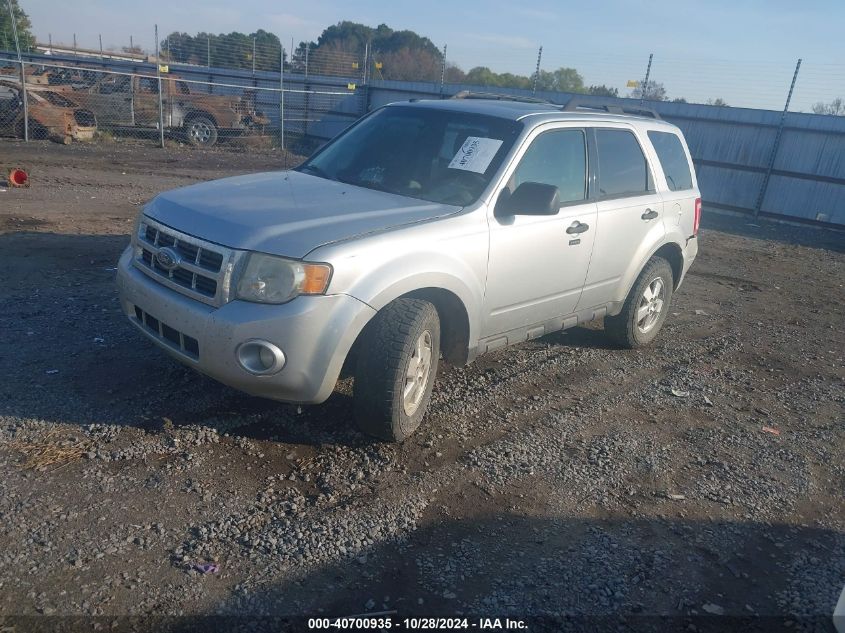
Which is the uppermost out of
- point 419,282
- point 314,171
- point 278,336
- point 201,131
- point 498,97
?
point 498,97

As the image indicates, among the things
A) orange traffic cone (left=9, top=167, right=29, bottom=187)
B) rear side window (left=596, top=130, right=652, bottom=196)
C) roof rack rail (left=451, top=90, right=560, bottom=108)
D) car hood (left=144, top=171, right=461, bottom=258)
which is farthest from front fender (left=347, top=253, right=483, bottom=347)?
orange traffic cone (left=9, top=167, right=29, bottom=187)

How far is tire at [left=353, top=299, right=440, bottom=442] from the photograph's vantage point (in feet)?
12.2

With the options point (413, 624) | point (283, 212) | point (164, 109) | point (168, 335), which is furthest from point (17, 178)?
point (413, 624)

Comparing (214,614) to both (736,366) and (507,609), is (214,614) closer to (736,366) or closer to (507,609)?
(507,609)

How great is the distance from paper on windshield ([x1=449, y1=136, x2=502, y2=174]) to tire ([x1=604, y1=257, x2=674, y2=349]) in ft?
6.77

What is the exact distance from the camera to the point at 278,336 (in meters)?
3.39

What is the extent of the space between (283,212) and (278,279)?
0.55 metres

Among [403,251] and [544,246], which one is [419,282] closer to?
[403,251]

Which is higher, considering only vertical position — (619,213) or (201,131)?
(619,213)

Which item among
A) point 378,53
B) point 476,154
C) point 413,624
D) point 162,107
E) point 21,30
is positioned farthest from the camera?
point 378,53

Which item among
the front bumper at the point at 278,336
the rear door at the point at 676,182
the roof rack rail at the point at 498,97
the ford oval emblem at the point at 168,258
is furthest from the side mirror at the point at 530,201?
the rear door at the point at 676,182

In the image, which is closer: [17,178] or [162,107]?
[17,178]

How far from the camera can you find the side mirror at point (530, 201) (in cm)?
425

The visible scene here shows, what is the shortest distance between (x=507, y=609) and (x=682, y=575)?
36.0 inches
